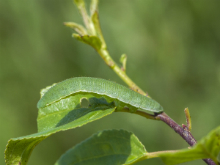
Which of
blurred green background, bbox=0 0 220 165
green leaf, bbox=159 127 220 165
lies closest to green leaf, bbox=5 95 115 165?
green leaf, bbox=159 127 220 165

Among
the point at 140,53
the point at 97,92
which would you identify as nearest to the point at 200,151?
the point at 97,92

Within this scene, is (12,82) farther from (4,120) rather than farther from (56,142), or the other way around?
(56,142)

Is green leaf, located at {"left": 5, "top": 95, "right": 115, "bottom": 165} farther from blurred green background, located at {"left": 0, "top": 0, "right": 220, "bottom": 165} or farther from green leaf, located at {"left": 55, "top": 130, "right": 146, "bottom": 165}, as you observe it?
blurred green background, located at {"left": 0, "top": 0, "right": 220, "bottom": 165}

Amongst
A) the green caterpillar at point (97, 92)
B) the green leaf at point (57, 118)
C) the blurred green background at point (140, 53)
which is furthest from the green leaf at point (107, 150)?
the blurred green background at point (140, 53)

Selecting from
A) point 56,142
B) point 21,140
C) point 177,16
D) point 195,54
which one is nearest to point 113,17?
point 177,16

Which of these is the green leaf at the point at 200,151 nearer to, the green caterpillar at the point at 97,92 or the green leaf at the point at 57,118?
the green leaf at the point at 57,118
